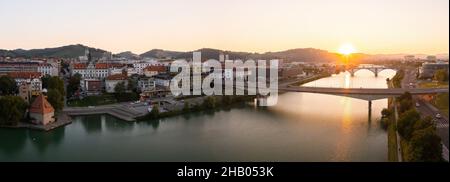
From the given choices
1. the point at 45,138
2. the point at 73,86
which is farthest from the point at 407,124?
the point at 73,86

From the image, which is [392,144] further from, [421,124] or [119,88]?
[119,88]

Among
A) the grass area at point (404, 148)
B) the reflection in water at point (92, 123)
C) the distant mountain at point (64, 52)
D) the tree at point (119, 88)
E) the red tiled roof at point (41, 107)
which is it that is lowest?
the reflection in water at point (92, 123)

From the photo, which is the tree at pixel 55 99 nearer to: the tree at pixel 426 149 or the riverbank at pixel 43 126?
the riverbank at pixel 43 126

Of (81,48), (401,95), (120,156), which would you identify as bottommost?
(120,156)

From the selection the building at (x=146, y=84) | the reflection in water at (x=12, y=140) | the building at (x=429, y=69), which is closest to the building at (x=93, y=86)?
→ the building at (x=146, y=84)

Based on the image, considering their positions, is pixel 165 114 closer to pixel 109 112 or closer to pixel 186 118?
pixel 186 118
